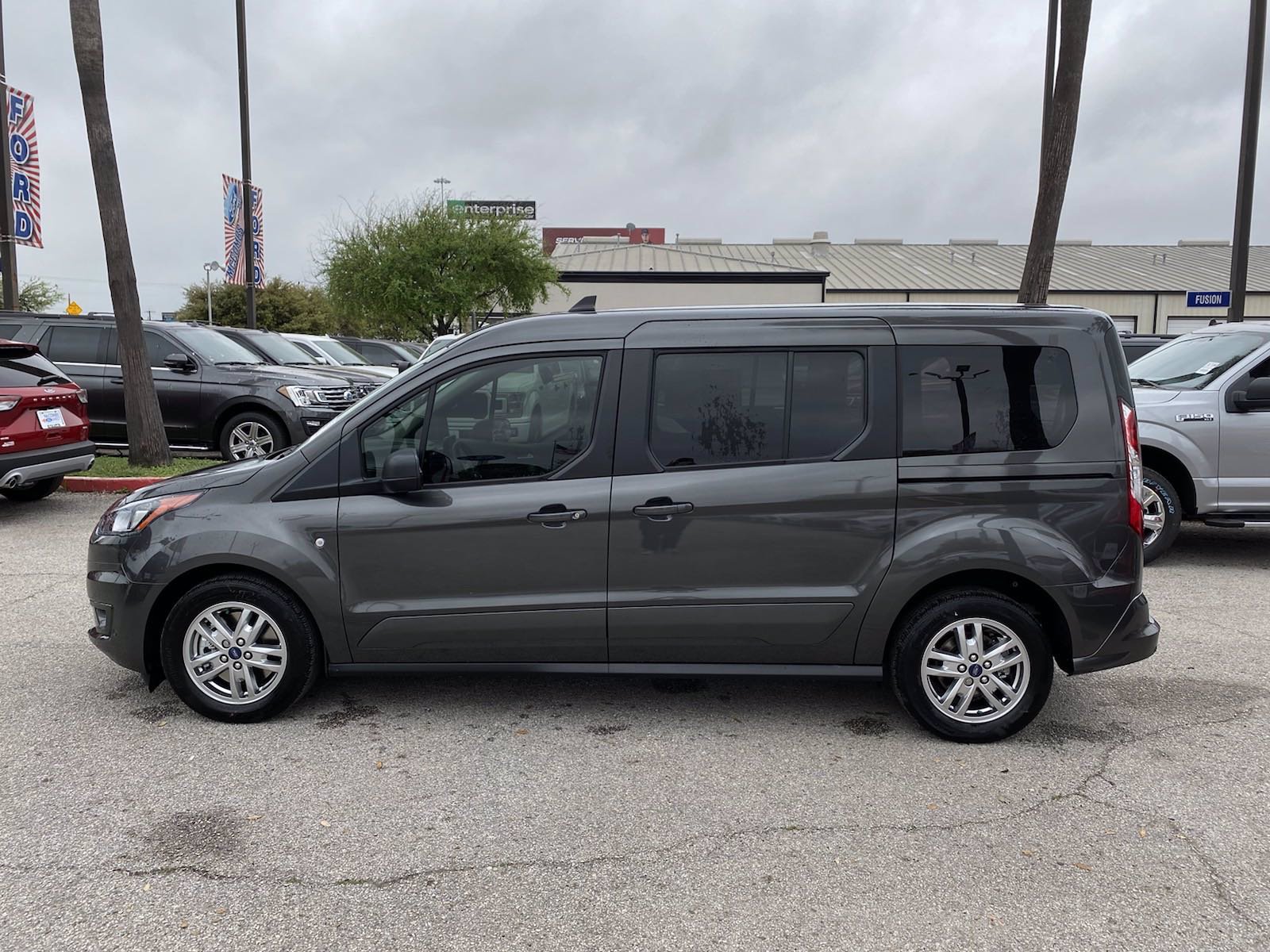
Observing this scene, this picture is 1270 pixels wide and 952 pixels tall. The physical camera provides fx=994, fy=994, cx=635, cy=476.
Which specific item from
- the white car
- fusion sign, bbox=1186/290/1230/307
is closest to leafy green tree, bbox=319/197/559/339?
the white car

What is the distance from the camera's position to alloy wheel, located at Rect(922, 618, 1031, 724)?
419 cm

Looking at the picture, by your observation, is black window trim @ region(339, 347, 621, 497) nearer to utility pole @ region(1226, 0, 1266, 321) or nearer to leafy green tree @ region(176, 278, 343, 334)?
utility pole @ region(1226, 0, 1266, 321)

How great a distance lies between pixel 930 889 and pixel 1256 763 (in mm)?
1896

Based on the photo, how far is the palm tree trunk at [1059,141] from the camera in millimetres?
11047

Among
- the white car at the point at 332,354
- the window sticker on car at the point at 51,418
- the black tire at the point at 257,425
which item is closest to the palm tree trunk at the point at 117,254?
the black tire at the point at 257,425

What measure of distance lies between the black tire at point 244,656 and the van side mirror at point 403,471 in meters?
0.73

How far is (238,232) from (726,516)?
760 inches

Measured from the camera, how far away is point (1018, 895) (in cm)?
310

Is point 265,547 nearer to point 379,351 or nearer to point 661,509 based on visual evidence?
point 661,509

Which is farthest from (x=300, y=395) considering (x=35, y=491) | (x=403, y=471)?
(x=403, y=471)

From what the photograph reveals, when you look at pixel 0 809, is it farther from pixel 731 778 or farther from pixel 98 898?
pixel 731 778

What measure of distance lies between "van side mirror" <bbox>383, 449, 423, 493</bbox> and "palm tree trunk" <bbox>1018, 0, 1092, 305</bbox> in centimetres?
927

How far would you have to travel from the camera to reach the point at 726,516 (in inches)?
164

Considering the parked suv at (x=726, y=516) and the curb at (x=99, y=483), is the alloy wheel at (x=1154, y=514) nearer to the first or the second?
the parked suv at (x=726, y=516)
